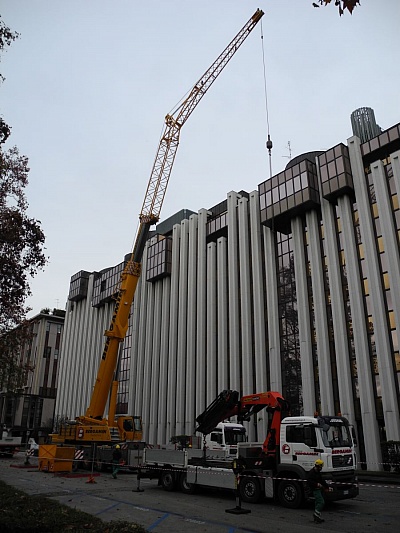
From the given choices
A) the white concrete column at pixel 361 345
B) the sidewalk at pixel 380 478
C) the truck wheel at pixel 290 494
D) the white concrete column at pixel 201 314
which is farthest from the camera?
the white concrete column at pixel 201 314

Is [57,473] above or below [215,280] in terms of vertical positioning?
below

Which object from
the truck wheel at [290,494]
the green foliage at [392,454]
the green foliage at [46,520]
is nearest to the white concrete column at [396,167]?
the green foliage at [392,454]

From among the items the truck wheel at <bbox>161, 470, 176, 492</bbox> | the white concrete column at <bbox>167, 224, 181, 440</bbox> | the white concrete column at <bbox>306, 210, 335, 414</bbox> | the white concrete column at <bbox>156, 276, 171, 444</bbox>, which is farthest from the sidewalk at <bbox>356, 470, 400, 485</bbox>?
the white concrete column at <bbox>156, 276, 171, 444</bbox>

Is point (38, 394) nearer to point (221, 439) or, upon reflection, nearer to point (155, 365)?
point (155, 365)

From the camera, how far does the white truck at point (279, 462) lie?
45.3 feet

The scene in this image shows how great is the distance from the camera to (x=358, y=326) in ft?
105

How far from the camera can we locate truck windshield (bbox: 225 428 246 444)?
20.7 meters

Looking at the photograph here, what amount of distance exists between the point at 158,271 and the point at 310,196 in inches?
918

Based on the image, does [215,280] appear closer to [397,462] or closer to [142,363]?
[142,363]

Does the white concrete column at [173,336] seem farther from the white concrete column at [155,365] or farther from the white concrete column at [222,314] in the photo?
the white concrete column at [222,314]

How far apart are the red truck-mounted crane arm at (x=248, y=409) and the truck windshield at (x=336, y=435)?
1.93 m

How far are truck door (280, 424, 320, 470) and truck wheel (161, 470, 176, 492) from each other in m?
5.39

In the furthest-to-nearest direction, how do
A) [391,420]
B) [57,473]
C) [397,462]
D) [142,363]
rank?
[142,363] < [391,420] < [397,462] < [57,473]

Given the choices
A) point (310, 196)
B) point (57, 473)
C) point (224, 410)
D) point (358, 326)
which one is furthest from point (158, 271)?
point (224, 410)
